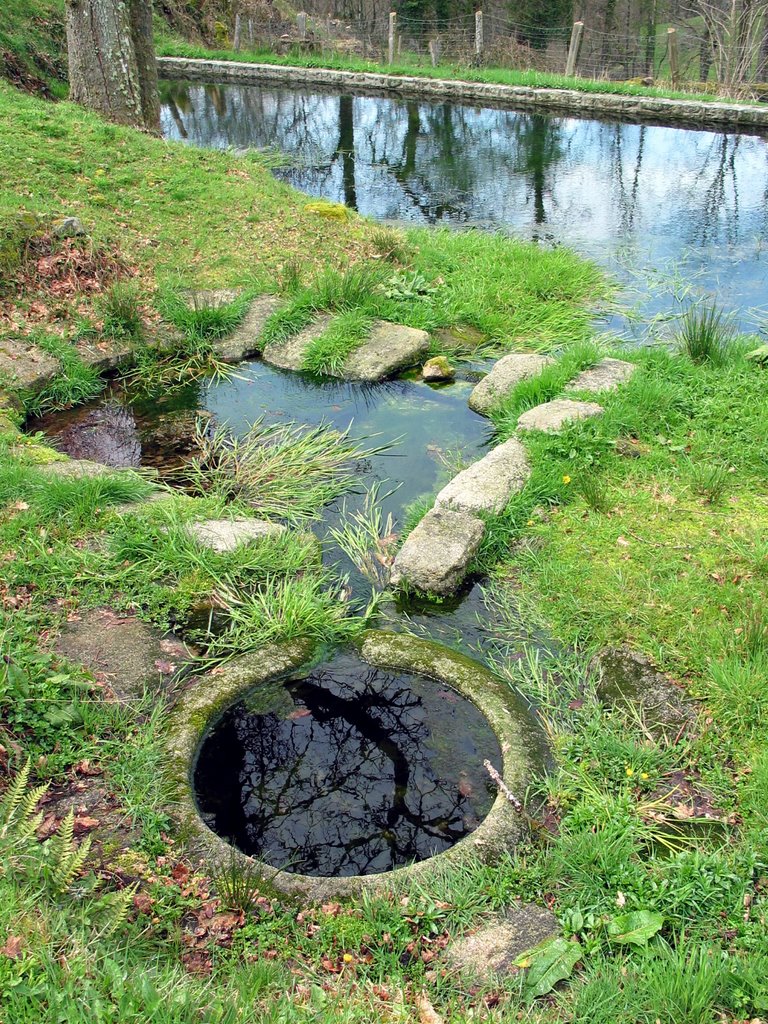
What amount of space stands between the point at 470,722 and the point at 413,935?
0.99 meters

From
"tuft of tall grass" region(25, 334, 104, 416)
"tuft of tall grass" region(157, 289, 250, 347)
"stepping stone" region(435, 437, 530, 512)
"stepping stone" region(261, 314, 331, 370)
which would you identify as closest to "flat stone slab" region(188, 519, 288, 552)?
"stepping stone" region(435, 437, 530, 512)

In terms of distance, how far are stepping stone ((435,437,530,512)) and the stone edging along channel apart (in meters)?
12.7

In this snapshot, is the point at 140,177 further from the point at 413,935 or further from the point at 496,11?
the point at 496,11

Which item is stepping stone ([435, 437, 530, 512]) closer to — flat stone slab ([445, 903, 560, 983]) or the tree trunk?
flat stone slab ([445, 903, 560, 983])

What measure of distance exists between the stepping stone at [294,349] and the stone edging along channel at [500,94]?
38.3 feet

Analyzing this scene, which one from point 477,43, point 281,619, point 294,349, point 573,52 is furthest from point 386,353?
point 477,43

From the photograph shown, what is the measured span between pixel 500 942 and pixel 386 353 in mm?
4746

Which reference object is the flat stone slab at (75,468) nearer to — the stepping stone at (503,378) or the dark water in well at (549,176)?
the stepping stone at (503,378)

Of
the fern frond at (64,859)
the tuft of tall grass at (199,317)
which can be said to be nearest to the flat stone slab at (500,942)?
the fern frond at (64,859)

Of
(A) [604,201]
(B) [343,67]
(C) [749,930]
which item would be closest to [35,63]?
(B) [343,67]

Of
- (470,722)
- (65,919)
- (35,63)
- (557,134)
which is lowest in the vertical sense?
(470,722)

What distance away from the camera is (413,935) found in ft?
8.27

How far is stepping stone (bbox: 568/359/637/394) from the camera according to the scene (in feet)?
18.6

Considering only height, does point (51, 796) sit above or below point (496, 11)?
below
